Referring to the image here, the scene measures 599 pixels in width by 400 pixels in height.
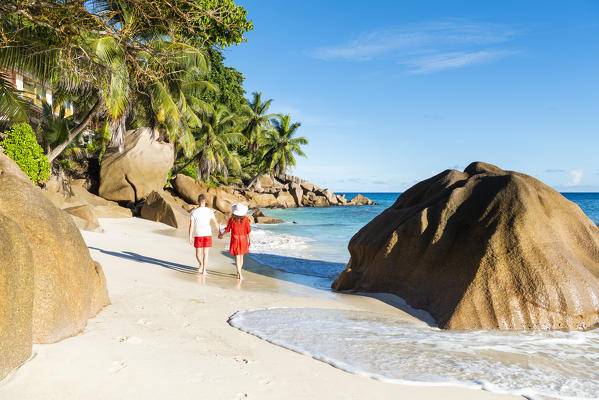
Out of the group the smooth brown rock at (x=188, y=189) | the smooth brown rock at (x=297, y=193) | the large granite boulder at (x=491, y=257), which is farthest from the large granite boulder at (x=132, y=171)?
the smooth brown rock at (x=297, y=193)

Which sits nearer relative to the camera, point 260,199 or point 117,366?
point 117,366

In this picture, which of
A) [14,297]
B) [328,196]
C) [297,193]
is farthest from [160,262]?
[328,196]

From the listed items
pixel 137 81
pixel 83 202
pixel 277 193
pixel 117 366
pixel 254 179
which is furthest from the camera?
pixel 254 179

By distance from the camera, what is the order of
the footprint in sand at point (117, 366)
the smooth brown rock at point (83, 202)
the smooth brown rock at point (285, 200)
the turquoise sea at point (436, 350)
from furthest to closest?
the smooth brown rock at point (285, 200) < the smooth brown rock at point (83, 202) < the turquoise sea at point (436, 350) < the footprint in sand at point (117, 366)

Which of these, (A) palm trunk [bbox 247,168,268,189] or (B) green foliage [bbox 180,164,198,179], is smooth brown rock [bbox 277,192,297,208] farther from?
(B) green foliage [bbox 180,164,198,179]

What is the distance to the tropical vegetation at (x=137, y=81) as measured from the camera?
5.02 metres

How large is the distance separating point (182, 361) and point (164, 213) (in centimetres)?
1449

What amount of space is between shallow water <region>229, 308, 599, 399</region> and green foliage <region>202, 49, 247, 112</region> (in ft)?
121

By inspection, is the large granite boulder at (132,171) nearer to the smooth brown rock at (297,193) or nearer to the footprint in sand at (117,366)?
the footprint in sand at (117,366)

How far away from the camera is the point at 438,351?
420 centimetres

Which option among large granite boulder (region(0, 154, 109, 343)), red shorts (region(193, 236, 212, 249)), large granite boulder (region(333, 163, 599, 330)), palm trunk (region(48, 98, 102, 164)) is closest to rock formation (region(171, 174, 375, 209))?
→ palm trunk (region(48, 98, 102, 164))

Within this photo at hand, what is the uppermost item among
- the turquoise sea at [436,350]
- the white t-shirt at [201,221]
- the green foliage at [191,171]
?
the green foliage at [191,171]

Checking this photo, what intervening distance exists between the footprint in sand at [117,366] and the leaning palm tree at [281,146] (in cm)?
4400

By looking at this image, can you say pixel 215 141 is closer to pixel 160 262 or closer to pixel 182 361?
pixel 160 262
